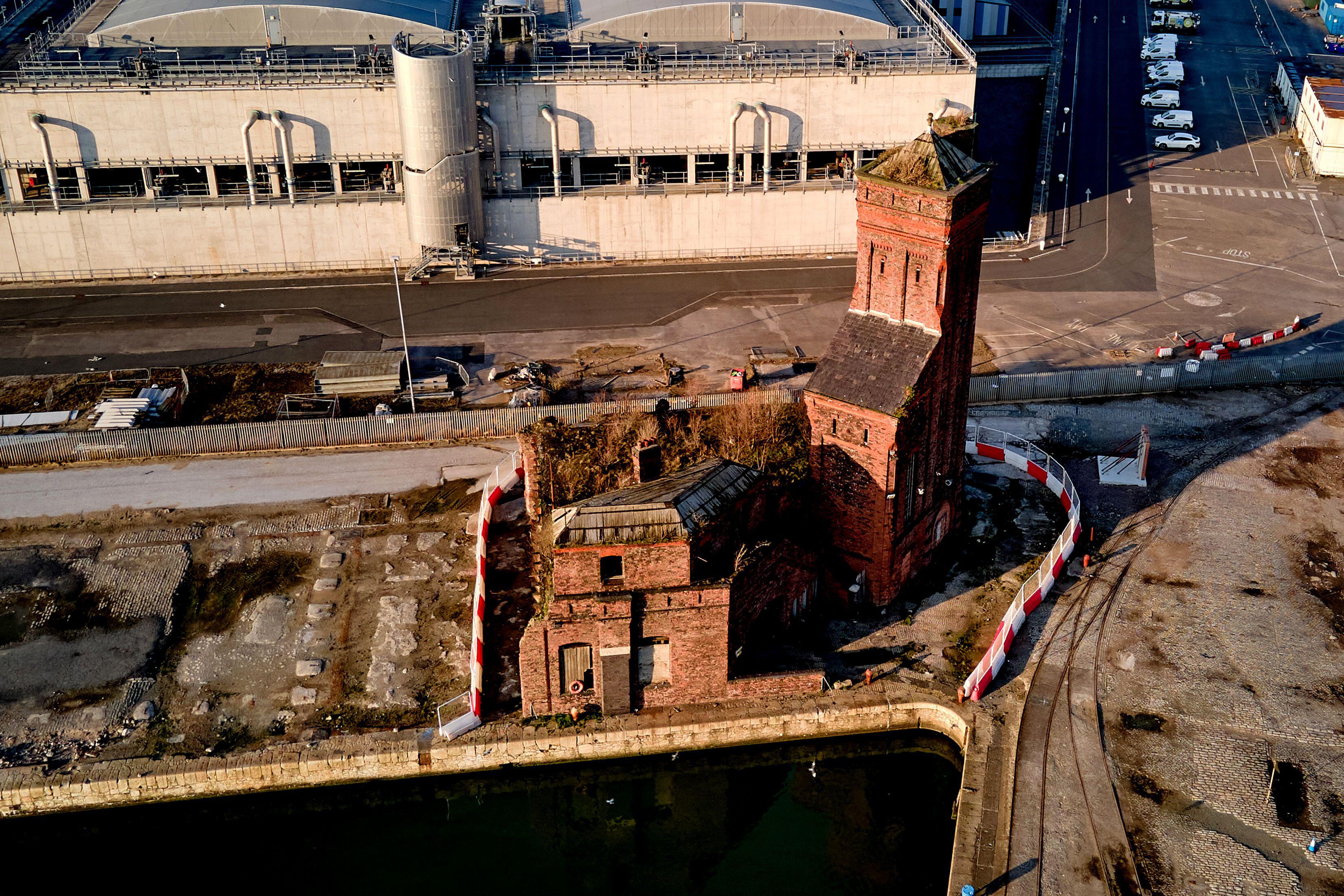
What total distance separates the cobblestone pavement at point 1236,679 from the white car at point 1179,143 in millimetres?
37401

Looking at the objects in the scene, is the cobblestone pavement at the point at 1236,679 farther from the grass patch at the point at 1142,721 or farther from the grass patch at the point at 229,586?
the grass patch at the point at 229,586

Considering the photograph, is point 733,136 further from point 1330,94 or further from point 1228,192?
point 1330,94

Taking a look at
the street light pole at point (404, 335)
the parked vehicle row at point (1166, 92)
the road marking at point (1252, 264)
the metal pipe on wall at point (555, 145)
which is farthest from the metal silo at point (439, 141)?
the parked vehicle row at point (1166, 92)

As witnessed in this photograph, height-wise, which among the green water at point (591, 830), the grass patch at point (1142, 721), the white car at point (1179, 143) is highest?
the white car at point (1179, 143)

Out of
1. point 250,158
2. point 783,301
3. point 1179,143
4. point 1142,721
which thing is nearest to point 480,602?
point 1142,721

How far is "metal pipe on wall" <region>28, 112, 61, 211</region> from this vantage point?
66.9 meters

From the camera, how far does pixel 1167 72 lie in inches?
3767

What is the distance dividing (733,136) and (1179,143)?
32.8m

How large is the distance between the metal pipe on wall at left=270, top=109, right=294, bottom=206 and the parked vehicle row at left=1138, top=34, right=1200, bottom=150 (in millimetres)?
53510

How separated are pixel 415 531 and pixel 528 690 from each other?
11461 mm

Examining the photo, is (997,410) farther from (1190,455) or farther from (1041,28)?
(1041,28)

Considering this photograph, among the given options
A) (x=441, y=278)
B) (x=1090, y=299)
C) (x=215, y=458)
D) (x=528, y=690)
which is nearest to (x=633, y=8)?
(x=441, y=278)

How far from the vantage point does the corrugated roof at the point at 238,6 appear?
7219cm

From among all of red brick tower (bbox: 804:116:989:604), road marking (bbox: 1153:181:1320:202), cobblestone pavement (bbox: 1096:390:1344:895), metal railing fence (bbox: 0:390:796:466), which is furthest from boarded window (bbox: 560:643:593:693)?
road marking (bbox: 1153:181:1320:202)
